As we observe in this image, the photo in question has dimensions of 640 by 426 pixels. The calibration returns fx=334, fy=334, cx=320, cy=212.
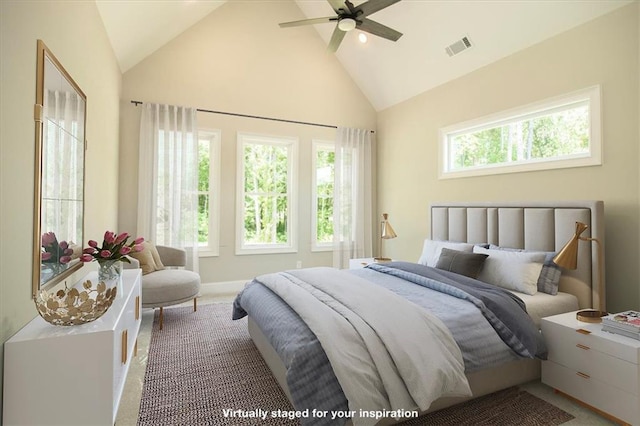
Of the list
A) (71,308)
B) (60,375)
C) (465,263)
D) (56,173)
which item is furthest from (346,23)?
(60,375)

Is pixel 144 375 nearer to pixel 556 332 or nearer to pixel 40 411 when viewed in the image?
pixel 40 411

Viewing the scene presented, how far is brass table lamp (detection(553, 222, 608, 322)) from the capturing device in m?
2.27

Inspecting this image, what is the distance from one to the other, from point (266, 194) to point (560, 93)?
3.75 metres

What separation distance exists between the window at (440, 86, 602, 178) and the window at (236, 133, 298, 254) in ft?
7.50

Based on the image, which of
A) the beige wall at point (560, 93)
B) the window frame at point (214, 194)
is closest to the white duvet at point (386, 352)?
the beige wall at point (560, 93)

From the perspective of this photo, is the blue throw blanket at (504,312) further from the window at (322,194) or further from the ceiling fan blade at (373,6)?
the window at (322,194)

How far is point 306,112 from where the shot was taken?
5.23 metres

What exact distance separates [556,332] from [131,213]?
4.53 meters

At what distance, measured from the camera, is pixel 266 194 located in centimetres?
510

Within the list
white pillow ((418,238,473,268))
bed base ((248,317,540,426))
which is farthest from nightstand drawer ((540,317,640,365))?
white pillow ((418,238,473,268))

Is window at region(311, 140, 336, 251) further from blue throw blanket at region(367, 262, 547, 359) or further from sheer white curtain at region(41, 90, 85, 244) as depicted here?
sheer white curtain at region(41, 90, 85, 244)

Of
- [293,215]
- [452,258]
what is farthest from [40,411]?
[293,215]

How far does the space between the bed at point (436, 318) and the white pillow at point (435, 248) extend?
0.08ft

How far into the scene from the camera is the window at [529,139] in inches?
118
